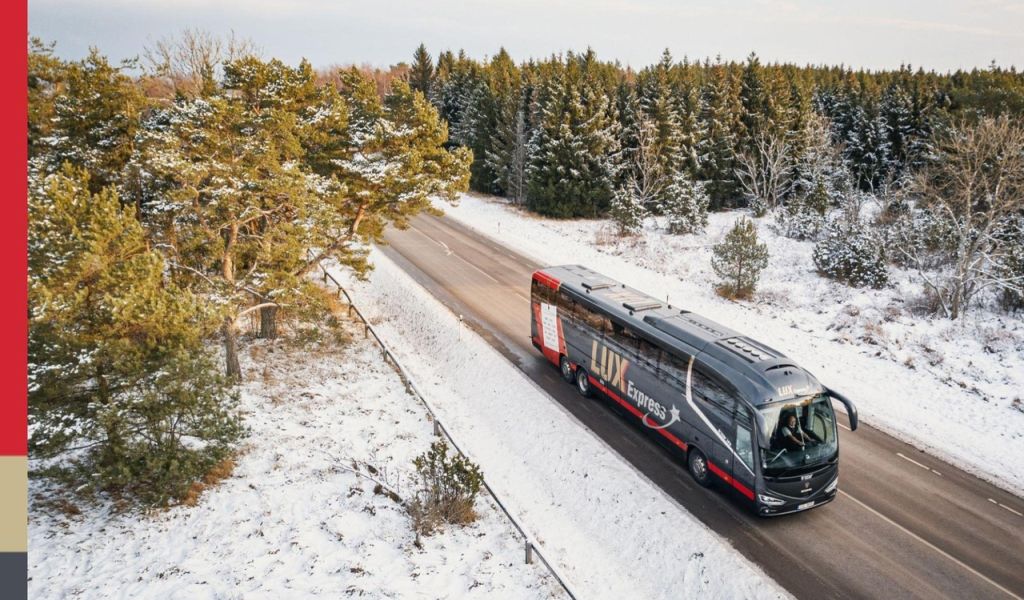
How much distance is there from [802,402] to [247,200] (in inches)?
605

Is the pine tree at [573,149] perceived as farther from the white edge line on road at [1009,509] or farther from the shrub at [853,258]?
the white edge line on road at [1009,509]

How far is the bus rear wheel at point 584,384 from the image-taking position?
1802 cm

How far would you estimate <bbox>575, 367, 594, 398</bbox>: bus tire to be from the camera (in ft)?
59.0

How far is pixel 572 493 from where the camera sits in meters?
14.0

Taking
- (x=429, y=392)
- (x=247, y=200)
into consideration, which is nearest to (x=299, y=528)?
(x=429, y=392)

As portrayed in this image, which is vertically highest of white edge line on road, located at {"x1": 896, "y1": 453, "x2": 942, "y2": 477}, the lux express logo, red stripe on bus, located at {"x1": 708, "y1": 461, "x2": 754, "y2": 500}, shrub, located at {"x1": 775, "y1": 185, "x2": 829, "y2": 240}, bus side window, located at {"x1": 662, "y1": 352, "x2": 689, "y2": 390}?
shrub, located at {"x1": 775, "y1": 185, "x2": 829, "y2": 240}

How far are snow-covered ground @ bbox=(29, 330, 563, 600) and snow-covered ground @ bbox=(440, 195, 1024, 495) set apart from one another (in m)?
12.9

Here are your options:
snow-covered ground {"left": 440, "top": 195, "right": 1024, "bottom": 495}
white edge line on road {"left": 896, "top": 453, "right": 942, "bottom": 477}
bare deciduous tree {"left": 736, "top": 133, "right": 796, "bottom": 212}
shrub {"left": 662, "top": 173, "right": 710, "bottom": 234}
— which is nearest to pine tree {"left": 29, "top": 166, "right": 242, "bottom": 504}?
white edge line on road {"left": 896, "top": 453, "right": 942, "bottom": 477}

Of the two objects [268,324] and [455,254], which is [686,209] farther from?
[268,324]

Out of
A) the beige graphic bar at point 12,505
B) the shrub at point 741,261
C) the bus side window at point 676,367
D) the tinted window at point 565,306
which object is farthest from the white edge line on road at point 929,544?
the beige graphic bar at point 12,505

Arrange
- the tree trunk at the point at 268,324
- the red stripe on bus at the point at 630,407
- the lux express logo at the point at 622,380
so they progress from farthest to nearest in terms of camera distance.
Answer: the tree trunk at the point at 268,324, the lux express logo at the point at 622,380, the red stripe on bus at the point at 630,407

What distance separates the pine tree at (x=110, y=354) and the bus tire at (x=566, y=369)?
1040cm

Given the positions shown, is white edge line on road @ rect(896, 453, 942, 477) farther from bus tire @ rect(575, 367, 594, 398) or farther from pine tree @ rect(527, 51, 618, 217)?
pine tree @ rect(527, 51, 618, 217)

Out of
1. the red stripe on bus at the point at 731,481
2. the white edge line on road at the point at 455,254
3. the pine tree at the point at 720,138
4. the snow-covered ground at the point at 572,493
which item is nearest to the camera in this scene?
the snow-covered ground at the point at 572,493
